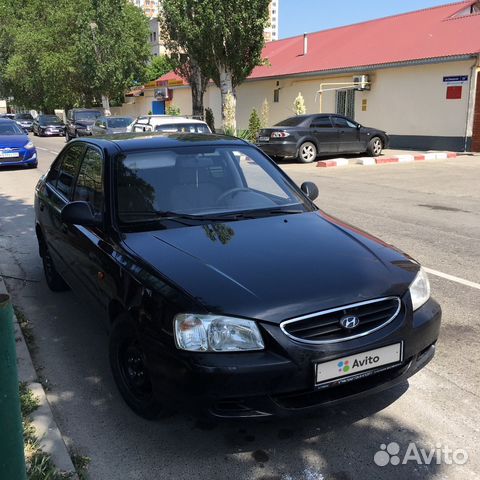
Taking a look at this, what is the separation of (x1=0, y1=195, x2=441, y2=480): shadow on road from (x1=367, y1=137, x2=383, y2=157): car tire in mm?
16071

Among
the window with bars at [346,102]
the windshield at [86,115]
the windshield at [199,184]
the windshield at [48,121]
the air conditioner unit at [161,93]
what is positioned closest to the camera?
the windshield at [199,184]

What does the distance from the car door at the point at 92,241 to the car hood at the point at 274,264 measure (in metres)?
0.30

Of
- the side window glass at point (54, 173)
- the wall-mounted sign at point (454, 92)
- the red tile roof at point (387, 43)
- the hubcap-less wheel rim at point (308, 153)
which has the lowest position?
the hubcap-less wheel rim at point (308, 153)

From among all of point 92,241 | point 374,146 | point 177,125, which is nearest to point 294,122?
point 374,146

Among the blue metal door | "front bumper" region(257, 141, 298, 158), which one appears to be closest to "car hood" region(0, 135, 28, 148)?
"front bumper" region(257, 141, 298, 158)

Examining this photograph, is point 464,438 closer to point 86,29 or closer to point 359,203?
point 359,203

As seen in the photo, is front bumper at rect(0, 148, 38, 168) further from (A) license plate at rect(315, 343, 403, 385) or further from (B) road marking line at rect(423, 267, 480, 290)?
(A) license plate at rect(315, 343, 403, 385)

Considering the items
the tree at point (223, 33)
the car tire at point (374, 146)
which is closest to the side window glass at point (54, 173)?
the car tire at point (374, 146)

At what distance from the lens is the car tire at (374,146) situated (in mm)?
18656

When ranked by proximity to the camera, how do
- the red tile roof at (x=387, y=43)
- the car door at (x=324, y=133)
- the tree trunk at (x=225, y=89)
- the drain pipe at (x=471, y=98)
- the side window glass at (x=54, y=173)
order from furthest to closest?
1. the tree trunk at (x=225, y=89)
2. the red tile roof at (x=387, y=43)
3. the drain pipe at (x=471, y=98)
4. the car door at (x=324, y=133)
5. the side window glass at (x=54, y=173)

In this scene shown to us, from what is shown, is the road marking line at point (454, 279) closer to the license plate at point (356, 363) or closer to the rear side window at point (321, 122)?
the license plate at point (356, 363)

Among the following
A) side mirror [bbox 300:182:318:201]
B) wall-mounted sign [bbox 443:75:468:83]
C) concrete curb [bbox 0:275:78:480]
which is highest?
wall-mounted sign [bbox 443:75:468:83]

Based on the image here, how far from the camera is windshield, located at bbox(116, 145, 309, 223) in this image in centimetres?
376

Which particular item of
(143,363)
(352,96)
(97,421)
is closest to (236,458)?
(143,363)
